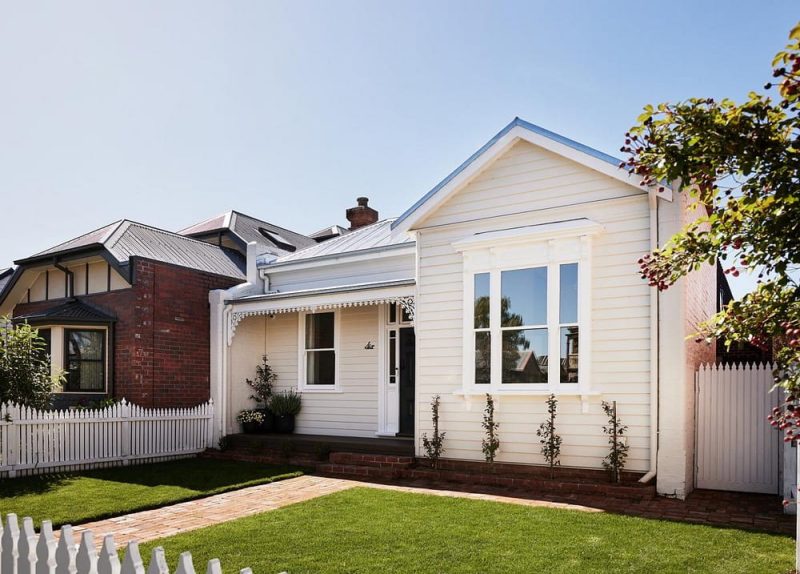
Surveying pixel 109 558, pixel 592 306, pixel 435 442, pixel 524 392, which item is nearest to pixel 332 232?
pixel 435 442

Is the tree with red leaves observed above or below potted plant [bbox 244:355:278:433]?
above

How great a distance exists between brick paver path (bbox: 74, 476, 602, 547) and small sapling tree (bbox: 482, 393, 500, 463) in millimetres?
996

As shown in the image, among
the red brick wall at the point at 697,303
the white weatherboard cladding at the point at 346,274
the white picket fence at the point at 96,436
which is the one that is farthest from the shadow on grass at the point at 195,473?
the red brick wall at the point at 697,303

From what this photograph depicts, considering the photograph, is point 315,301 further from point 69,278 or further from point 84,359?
point 69,278

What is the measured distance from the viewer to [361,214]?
20.7m

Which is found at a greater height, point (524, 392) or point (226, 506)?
point (524, 392)

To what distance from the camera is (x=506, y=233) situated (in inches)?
386

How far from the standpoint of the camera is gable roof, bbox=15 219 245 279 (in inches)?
533

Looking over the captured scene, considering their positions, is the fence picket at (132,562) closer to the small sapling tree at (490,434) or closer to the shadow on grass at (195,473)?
the shadow on grass at (195,473)

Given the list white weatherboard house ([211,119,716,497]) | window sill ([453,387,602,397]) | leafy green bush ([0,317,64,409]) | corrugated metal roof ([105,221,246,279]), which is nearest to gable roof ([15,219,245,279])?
corrugated metal roof ([105,221,246,279])

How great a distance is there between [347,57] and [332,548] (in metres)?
7.91

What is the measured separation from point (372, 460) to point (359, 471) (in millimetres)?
292

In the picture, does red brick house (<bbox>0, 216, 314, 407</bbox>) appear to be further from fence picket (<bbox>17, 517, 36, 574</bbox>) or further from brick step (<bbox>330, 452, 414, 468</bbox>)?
fence picket (<bbox>17, 517, 36, 574</bbox>)

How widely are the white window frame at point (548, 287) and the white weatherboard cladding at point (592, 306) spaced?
0.14 meters
